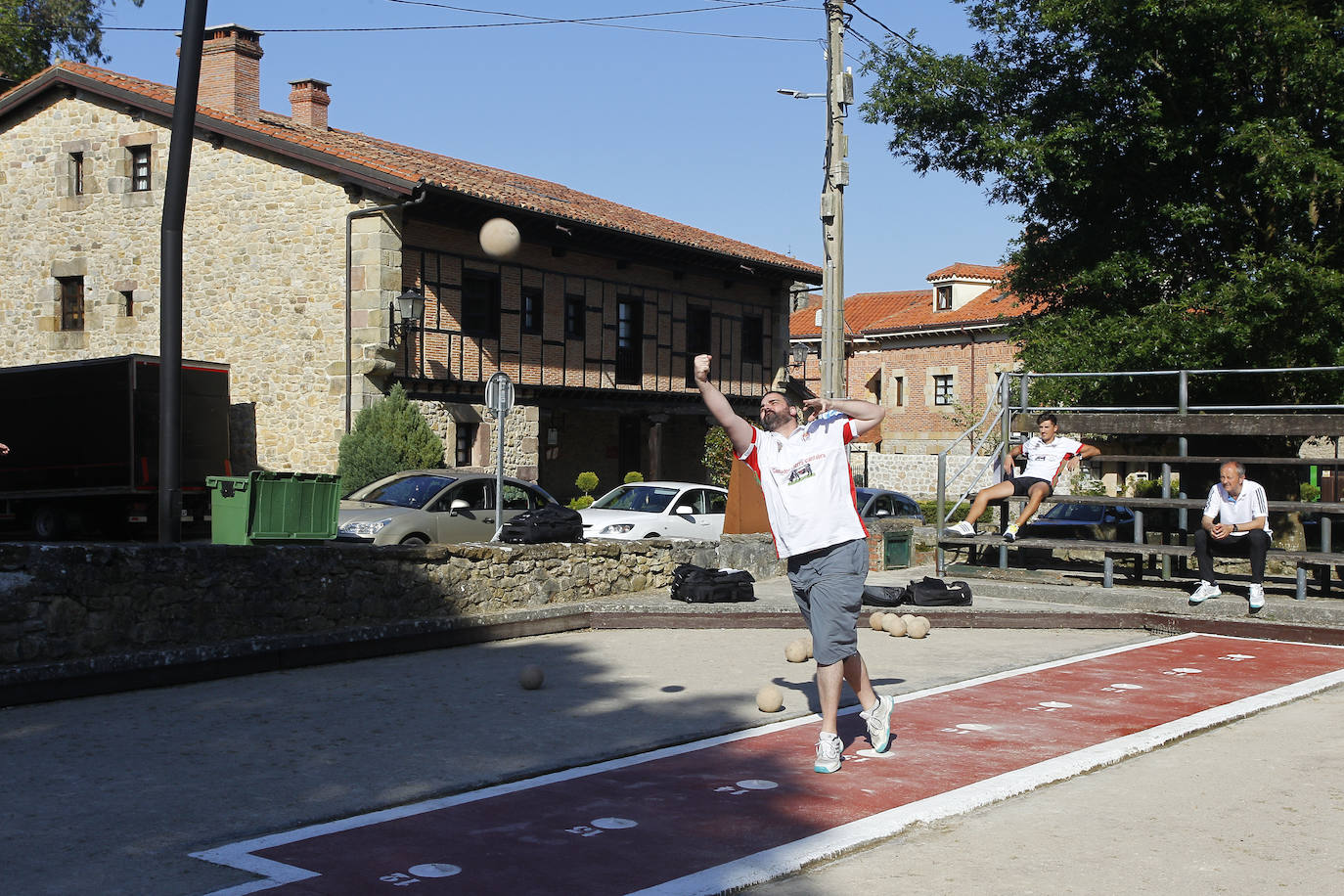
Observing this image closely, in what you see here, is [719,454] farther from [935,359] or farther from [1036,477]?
[935,359]

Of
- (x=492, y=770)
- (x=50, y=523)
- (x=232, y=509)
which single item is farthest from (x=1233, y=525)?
(x=50, y=523)

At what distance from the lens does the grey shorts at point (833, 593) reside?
6719mm

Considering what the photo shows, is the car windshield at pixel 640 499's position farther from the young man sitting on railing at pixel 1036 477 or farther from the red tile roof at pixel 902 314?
the red tile roof at pixel 902 314

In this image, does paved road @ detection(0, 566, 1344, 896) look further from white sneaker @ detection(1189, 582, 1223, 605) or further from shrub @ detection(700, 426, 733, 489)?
shrub @ detection(700, 426, 733, 489)

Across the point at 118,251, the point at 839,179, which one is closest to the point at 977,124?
the point at 839,179

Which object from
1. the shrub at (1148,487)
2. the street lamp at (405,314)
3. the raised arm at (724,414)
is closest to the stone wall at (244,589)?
the raised arm at (724,414)

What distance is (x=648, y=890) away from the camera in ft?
15.1

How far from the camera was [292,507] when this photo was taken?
1193cm

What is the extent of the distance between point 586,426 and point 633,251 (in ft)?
15.6

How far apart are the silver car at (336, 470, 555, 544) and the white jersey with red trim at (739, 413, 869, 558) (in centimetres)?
925

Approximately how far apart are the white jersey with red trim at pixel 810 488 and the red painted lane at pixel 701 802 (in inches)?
47.0

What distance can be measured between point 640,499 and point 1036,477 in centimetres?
640

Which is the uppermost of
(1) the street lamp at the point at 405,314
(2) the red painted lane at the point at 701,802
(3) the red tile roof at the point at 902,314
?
(3) the red tile roof at the point at 902,314

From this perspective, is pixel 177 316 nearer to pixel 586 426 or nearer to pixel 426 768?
pixel 426 768
